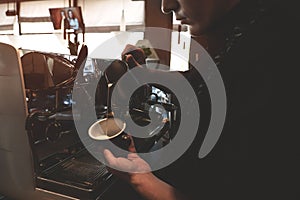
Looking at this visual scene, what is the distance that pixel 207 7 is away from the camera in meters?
0.49

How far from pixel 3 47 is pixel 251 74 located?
686 mm

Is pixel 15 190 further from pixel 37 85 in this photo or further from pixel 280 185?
pixel 280 185

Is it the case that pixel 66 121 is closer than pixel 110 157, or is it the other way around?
pixel 110 157

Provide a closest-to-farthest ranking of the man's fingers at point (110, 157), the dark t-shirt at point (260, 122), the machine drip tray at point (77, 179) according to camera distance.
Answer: the dark t-shirt at point (260, 122), the man's fingers at point (110, 157), the machine drip tray at point (77, 179)

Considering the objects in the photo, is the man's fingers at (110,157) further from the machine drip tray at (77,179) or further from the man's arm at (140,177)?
the machine drip tray at (77,179)

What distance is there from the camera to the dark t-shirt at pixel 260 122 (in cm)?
42

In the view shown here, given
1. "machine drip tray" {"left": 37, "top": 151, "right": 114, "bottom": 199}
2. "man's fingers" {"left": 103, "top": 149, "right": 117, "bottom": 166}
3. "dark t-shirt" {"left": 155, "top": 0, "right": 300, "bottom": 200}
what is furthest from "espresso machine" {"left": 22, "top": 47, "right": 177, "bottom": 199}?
"dark t-shirt" {"left": 155, "top": 0, "right": 300, "bottom": 200}

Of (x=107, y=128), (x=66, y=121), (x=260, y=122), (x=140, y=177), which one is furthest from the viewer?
(x=66, y=121)

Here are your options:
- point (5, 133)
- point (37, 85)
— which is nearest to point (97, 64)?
point (37, 85)

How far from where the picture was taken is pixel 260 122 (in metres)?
0.42

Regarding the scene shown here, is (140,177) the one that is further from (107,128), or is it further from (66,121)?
(66,121)

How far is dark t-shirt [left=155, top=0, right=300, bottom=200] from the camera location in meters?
0.42

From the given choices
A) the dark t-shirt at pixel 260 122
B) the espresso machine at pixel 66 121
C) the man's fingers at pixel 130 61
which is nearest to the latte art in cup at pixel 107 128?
the espresso machine at pixel 66 121

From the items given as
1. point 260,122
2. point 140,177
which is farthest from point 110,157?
point 260,122
